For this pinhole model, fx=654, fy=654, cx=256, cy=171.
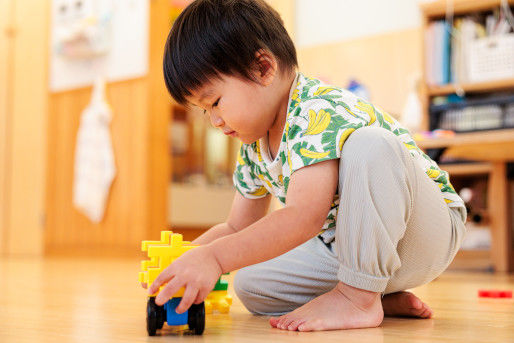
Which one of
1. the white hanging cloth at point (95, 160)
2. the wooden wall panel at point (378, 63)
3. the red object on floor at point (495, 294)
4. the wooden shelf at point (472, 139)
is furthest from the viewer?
the white hanging cloth at point (95, 160)

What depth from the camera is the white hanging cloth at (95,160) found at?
3.39 metres

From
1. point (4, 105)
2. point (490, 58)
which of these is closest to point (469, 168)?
point (490, 58)

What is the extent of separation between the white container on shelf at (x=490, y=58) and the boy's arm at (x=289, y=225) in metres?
1.95

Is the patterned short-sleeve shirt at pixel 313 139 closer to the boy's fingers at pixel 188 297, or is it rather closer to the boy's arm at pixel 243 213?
the boy's arm at pixel 243 213

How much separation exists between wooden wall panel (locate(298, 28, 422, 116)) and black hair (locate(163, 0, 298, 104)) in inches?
89.1

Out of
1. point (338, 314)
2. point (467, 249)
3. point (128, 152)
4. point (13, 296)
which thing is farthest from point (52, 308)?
point (128, 152)

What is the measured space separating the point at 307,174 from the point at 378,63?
2.54 metres

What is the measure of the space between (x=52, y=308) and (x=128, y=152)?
230 centimetres

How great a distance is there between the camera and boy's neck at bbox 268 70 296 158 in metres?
0.91

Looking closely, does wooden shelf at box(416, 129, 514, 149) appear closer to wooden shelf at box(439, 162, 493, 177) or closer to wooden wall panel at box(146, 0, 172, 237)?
wooden shelf at box(439, 162, 493, 177)

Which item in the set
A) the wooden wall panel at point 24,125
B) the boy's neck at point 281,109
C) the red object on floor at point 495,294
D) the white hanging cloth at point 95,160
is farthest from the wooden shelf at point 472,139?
the wooden wall panel at point 24,125

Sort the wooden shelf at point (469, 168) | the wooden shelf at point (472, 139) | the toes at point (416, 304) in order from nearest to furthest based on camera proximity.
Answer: the toes at point (416, 304), the wooden shelf at point (472, 139), the wooden shelf at point (469, 168)

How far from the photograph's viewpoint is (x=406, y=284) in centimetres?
96

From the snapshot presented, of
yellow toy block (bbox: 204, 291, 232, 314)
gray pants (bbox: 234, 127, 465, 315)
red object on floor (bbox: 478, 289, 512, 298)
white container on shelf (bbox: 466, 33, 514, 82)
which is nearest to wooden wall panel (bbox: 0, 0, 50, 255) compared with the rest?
white container on shelf (bbox: 466, 33, 514, 82)
